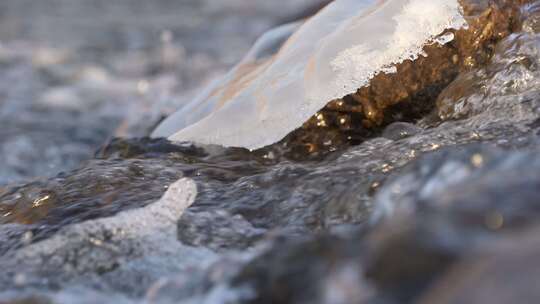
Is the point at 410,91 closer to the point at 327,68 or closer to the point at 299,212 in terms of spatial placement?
the point at 327,68

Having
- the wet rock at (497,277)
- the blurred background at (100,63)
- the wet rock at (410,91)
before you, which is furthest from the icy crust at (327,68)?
the wet rock at (497,277)

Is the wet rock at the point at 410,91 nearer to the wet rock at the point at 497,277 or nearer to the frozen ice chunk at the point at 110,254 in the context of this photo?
the frozen ice chunk at the point at 110,254

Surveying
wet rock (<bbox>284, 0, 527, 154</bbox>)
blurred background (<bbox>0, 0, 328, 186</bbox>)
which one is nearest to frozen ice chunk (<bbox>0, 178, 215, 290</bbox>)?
wet rock (<bbox>284, 0, 527, 154</bbox>)

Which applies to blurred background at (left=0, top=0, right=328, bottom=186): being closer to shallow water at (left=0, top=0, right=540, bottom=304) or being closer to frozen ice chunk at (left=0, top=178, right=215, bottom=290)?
shallow water at (left=0, top=0, right=540, bottom=304)

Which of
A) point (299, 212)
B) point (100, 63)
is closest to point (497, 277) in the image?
point (299, 212)

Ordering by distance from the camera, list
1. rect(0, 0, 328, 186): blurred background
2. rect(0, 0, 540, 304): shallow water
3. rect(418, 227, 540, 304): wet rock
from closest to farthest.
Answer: rect(418, 227, 540, 304): wet rock, rect(0, 0, 540, 304): shallow water, rect(0, 0, 328, 186): blurred background
